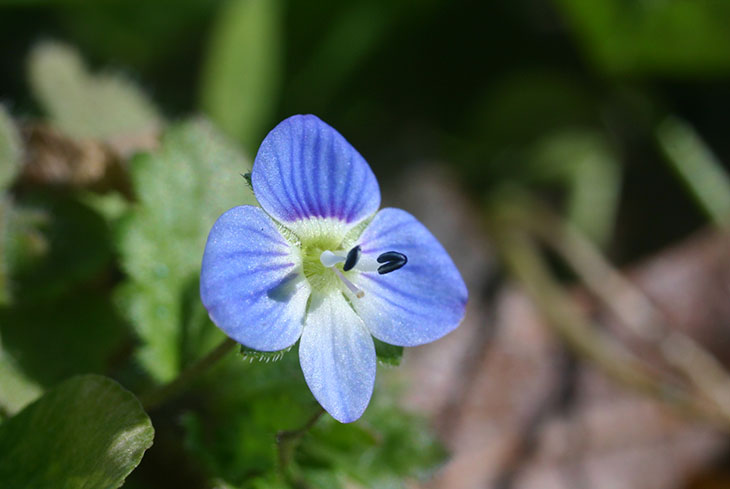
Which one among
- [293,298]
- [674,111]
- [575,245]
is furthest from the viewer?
[674,111]

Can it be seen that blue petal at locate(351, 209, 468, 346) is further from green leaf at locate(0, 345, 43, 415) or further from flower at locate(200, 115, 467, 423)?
green leaf at locate(0, 345, 43, 415)

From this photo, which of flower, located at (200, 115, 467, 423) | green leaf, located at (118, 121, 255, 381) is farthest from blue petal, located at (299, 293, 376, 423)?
green leaf, located at (118, 121, 255, 381)

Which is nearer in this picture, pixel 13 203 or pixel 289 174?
pixel 289 174

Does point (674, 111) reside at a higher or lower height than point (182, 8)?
higher

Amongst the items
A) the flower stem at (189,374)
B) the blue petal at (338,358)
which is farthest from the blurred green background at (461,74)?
the blue petal at (338,358)

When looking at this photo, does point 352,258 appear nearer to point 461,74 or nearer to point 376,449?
point 376,449

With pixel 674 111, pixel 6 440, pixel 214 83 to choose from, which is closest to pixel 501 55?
pixel 674 111

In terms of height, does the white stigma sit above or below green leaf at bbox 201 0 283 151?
above

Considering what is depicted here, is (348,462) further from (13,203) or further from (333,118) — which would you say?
(333,118)
